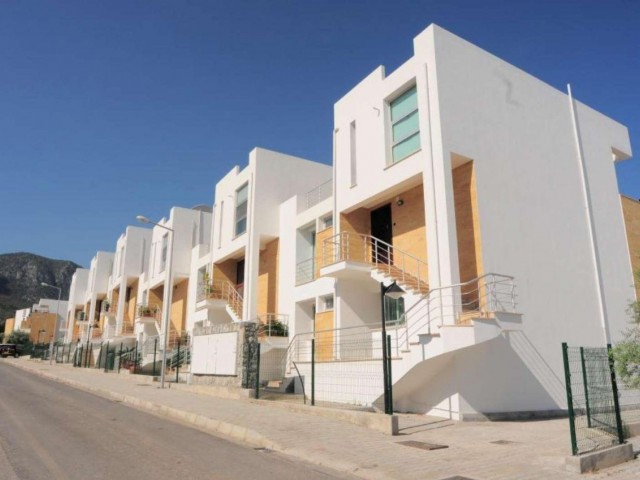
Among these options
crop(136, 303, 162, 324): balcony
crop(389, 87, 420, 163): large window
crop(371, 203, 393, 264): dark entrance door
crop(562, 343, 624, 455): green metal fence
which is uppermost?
crop(389, 87, 420, 163): large window

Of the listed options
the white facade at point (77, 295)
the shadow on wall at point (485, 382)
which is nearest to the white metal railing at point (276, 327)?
the shadow on wall at point (485, 382)

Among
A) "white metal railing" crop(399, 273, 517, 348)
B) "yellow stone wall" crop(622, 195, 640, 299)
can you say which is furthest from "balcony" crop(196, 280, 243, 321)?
"yellow stone wall" crop(622, 195, 640, 299)

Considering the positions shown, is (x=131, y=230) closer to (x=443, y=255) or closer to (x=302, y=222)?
(x=302, y=222)

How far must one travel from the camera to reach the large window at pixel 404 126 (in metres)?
15.7

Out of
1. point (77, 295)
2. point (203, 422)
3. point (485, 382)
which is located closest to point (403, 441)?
point (203, 422)

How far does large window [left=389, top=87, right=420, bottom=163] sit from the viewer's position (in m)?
15.7

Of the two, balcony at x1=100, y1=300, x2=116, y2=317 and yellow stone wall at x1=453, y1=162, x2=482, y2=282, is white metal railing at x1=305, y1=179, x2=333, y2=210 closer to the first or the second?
yellow stone wall at x1=453, y1=162, x2=482, y2=282

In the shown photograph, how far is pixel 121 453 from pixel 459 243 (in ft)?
34.9

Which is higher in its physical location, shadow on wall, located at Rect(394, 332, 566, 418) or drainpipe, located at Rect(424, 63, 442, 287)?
drainpipe, located at Rect(424, 63, 442, 287)

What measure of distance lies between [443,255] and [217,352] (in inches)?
388

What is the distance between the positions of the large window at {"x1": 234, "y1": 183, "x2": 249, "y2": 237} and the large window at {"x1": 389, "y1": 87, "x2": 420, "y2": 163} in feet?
36.4

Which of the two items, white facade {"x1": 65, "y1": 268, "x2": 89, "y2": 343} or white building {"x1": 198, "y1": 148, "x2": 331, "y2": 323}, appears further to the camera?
white facade {"x1": 65, "y1": 268, "x2": 89, "y2": 343}

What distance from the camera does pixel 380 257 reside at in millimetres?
17984

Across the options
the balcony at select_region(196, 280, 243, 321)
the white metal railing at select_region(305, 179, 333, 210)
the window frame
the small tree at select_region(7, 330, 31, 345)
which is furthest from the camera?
the small tree at select_region(7, 330, 31, 345)
